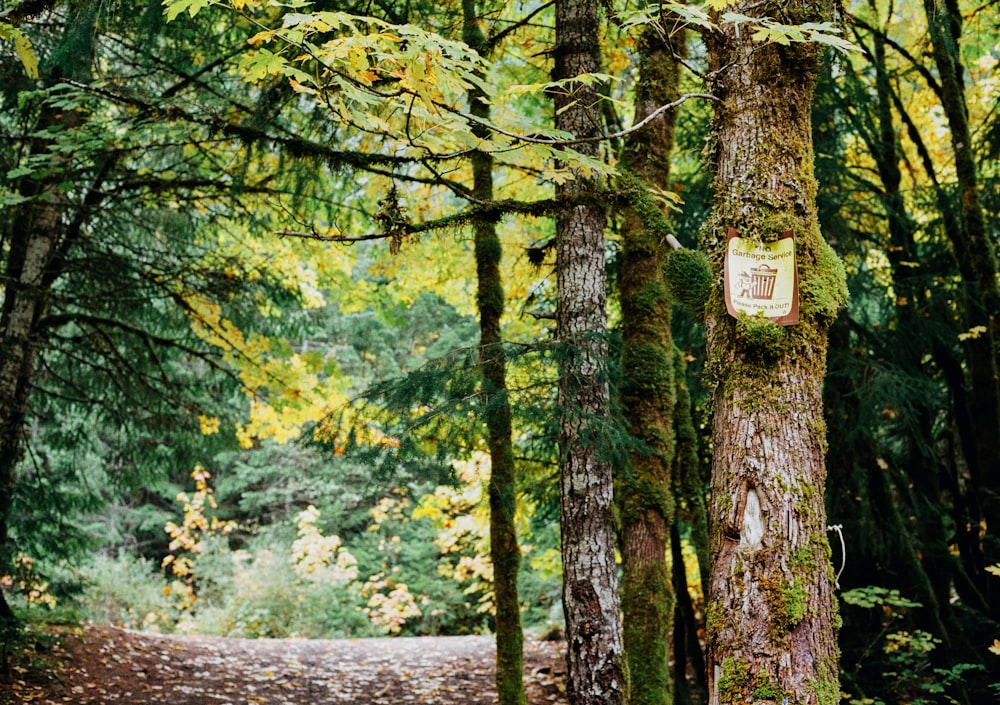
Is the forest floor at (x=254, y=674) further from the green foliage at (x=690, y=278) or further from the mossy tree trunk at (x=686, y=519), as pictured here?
the green foliage at (x=690, y=278)

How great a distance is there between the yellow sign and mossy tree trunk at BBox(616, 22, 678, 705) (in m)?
1.87

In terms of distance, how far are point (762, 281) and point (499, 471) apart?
10.2ft

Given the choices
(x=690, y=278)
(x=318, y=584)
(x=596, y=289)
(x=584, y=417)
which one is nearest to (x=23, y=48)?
(x=690, y=278)

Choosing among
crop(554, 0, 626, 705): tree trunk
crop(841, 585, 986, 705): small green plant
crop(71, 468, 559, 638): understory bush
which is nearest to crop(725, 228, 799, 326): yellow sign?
crop(554, 0, 626, 705): tree trunk

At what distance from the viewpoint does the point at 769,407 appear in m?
2.33

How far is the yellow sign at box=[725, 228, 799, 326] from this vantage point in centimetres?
241

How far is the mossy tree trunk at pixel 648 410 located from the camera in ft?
14.9

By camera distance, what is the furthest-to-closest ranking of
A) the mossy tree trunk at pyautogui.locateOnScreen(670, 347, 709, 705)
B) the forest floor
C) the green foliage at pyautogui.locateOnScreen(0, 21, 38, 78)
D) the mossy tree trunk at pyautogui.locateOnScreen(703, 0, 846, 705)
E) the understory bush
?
1. the understory bush
2. the forest floor
3. the mossy tree trunk at pyautogui.locateOnScreen(670, 347, 709, 705)
4. the green foliage at pyautogui.locateOnScreen(0, 21, 38, 78)
5. the mossy tree trunk at pyautogui.locateOnScreen(703, 0, 846, 705)

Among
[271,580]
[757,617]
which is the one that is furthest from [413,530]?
[757,617]

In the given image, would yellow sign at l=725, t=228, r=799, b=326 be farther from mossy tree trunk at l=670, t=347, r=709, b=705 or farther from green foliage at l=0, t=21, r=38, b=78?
mossy tree trunk at l=670, t=347, r=709, b=705

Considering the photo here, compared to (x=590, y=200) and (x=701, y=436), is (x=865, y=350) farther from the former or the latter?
(x=590, y=200)

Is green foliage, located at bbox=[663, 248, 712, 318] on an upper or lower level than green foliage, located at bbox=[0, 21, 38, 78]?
lower

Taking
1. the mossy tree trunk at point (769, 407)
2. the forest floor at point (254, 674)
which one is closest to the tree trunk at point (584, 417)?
the mossy tree trunk at point (769, 407)

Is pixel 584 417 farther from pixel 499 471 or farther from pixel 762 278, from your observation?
pixel 762 278
